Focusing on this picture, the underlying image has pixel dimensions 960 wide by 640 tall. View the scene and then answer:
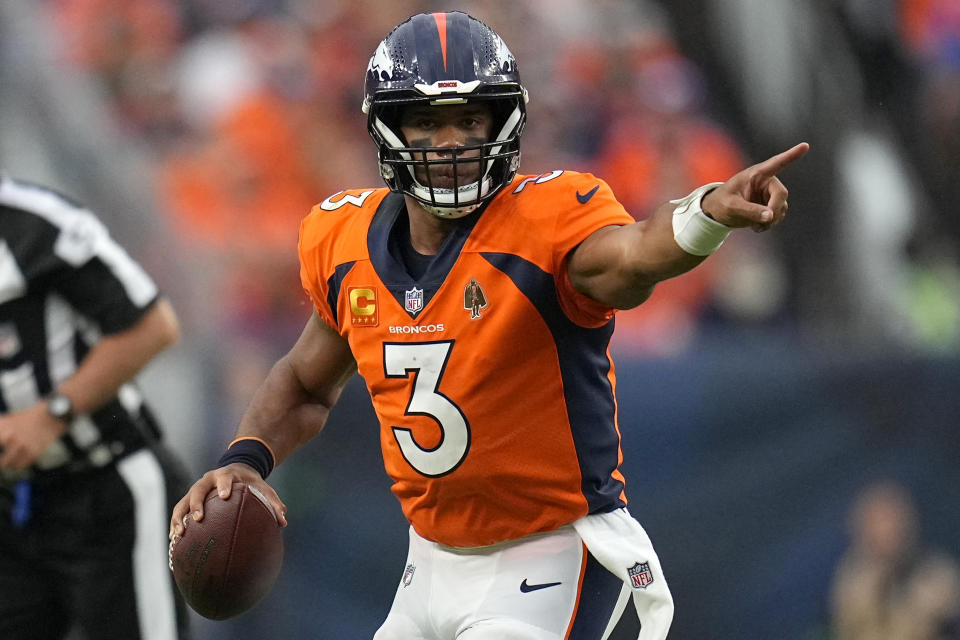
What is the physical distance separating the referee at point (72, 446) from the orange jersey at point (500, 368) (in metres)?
1.10

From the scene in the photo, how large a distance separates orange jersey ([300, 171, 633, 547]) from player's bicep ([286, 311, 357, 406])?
29 centimetres

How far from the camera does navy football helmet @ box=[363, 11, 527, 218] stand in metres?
2.90

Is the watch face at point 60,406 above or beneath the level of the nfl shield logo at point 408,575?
above

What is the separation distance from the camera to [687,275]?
22.4ft

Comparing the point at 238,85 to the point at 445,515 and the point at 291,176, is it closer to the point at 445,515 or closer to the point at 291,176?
the point at 291,176

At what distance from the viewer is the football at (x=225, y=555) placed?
296cm

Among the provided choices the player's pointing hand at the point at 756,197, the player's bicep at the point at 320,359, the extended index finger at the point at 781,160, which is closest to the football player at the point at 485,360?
the player's bicep at the point at 320,359

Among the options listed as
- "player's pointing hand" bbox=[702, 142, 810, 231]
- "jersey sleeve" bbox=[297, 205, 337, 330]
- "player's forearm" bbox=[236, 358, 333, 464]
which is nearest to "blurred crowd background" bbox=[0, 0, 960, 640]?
"player's forearm" bbox=[236, 358, 333, 464]

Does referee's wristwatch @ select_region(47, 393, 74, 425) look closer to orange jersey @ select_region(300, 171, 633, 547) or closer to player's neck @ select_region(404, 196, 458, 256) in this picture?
orange jersey @ select_region(300, 171, 633, 547)

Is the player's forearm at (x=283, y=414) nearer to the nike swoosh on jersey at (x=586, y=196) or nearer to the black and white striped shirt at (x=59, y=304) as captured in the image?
the black and white striped shirt at (x=59, y=304)

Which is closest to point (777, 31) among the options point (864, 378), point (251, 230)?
point (864, 378)

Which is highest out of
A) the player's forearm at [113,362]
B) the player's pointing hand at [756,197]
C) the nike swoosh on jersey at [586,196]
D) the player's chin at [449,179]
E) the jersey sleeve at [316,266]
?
the player's pointing hand at [756,197]

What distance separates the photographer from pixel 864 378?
19.3ft

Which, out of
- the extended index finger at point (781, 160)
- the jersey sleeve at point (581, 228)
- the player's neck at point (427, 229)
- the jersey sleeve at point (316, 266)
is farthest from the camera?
the jersey sleeve at point (316, 266)
